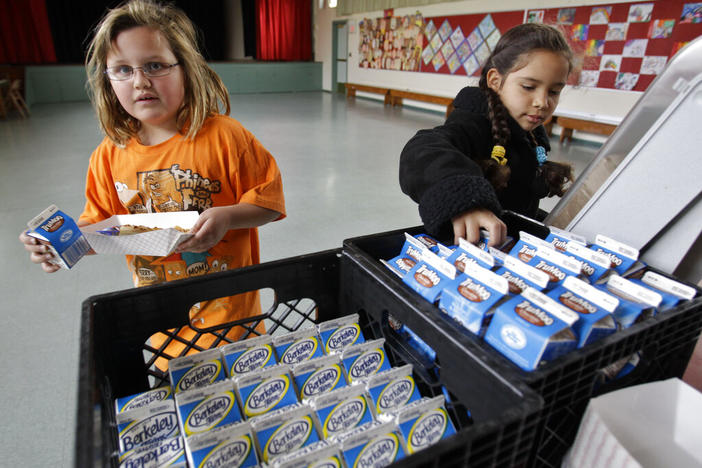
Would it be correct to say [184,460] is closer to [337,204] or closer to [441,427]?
[441,427]

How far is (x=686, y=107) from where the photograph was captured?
60 cm

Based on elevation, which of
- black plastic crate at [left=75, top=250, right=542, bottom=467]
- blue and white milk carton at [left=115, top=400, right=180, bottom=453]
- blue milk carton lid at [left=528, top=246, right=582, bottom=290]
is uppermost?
blue milk carton lid at [left=528, top=246, right=582, bottom=290]

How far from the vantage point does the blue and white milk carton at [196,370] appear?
0.53 metres

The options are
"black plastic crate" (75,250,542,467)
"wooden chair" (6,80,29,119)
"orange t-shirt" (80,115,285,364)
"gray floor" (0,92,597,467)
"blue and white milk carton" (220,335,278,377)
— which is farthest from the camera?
"wooden chair" (6,80,29,119)

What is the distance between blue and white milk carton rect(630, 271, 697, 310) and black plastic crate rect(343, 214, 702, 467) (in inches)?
0.5

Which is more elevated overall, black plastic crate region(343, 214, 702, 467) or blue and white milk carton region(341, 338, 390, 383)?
black plastic crate region(343, 214, 702, 467)

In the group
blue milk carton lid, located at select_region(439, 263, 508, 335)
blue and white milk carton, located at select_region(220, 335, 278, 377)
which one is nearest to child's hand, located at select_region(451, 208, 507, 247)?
blue milk carton lid, located at select_region(439, 263, 508, 335)

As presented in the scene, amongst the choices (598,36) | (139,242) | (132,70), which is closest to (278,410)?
(139,242)

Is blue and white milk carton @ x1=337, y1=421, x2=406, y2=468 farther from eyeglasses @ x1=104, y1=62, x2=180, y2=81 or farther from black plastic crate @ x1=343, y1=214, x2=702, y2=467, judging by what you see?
eyeglasses @ x1=104, y1=62, x2=180, y2=81

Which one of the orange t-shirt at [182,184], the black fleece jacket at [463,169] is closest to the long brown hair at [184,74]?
the orange t-shirt at [182,184]

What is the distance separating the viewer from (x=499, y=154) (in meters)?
0.92

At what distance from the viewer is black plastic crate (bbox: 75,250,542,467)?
13.5 inches

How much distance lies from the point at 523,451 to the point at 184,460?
0.34 metres

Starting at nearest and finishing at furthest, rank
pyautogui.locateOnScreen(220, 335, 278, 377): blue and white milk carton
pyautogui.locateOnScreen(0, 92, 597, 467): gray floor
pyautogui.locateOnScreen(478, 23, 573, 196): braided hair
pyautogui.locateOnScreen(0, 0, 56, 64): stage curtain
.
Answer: pyautogui.locateOnScreen(220, 335, 278, 377): blue and white milk carton → pyautogui.locateOnScreen(478, 23, 573, 196): braided hair → pyautogui.locateOnScreen(0, 92, 597, 467): gray floor → pyautogui.locateOnScreen(0, 0, 56, 64): stage curtain
